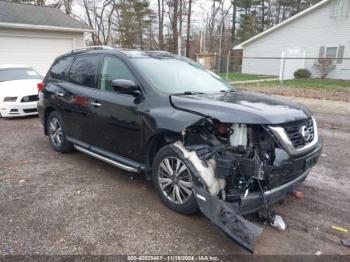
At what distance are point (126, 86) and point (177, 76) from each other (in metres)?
0.80

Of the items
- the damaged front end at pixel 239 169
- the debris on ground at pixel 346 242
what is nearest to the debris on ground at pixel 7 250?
the damaged front end at pixel 239 169

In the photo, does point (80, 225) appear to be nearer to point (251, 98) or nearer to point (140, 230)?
point (140, 230)

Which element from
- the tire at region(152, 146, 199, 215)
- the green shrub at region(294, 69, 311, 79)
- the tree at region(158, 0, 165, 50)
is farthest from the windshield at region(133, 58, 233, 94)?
the tree at region(158, 0, 165, 50)

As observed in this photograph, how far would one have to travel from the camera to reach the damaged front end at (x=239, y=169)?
9.47 feet

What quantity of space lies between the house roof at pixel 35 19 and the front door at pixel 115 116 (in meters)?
12.0

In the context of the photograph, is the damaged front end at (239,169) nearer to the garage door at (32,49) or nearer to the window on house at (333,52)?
the garage door at (32,49)

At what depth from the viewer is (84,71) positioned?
4855 millimetres

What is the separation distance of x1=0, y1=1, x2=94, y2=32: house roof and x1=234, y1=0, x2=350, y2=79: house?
37.1ft

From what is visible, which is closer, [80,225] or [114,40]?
[80,225]

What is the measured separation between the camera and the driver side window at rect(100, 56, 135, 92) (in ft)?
13.6

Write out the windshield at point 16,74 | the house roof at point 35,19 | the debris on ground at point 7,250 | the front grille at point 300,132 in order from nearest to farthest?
1. the debris on ground at point 7,250
2. the front grille at point 300,132
3. the windshield at point 16,74
4. the house roof at point 35,19

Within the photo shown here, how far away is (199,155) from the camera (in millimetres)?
3158

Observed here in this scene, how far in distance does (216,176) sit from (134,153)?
→ 1.30m

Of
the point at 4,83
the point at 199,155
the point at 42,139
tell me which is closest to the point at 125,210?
the point at 199,155
